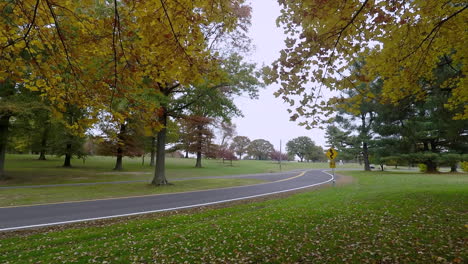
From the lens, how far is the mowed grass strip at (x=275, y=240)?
4.41 meters

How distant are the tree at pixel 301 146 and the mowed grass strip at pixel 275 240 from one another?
85.5 meters

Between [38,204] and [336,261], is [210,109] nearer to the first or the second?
[38,204]

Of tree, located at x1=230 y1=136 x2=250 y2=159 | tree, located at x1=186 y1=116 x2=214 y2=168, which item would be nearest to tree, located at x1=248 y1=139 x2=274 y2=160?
tree, located at x1=230 y1=136 x2=250 y2=159

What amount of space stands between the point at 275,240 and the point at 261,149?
9259 centimetres

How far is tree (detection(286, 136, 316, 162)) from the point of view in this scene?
3558 inches

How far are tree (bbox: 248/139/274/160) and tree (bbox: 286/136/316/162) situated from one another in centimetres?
755

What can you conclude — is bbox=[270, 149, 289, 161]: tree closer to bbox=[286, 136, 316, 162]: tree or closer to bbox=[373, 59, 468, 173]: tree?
bbox=[286, 136, 316, 162]: tree

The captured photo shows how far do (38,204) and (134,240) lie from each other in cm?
743

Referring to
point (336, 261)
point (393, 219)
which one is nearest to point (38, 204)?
point (336, 261)

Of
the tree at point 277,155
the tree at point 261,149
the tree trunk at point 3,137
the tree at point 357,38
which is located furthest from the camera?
the tree at point 261,149

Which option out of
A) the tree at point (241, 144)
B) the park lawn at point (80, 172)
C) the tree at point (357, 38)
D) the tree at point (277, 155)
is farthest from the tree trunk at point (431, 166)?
the tree at point (277, 155)

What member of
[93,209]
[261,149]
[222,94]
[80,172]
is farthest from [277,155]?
[93,209]

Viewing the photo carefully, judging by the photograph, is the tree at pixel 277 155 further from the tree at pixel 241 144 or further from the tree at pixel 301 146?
the tree at pixel 241 144

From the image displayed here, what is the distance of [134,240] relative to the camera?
18.1 feet
